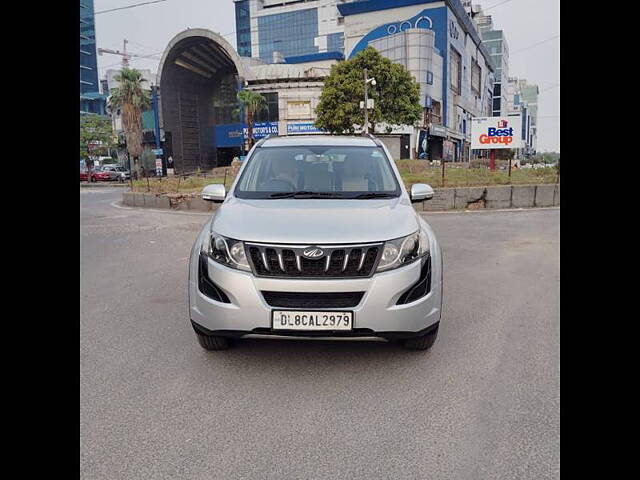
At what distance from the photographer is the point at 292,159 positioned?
4855mm

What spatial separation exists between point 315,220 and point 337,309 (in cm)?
68

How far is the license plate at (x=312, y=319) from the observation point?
3203 mm

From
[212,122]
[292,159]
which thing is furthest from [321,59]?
[292,159]

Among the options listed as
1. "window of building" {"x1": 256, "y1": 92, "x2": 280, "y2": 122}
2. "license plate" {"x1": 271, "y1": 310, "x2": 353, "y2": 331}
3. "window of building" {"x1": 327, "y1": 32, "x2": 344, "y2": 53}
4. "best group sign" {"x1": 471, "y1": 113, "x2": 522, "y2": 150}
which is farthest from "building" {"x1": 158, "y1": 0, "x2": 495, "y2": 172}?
"license plate" {"x1": 271, "y1": 310, "x2": 353, "y2": 331}

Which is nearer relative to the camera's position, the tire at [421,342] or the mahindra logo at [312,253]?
the mahindra logo at [312,253]

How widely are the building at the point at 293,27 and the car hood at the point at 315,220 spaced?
10697 cm

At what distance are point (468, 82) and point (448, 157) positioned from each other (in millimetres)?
17304

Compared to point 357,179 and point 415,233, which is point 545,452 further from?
point 357,179

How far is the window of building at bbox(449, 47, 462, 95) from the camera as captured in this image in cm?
6650

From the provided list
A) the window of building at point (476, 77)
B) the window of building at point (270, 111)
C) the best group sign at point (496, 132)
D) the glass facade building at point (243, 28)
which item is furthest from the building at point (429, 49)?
the glass facade building at point (243, 28)

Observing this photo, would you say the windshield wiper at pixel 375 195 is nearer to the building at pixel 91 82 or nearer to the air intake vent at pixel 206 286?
the air intake vent at pixel 206 286
